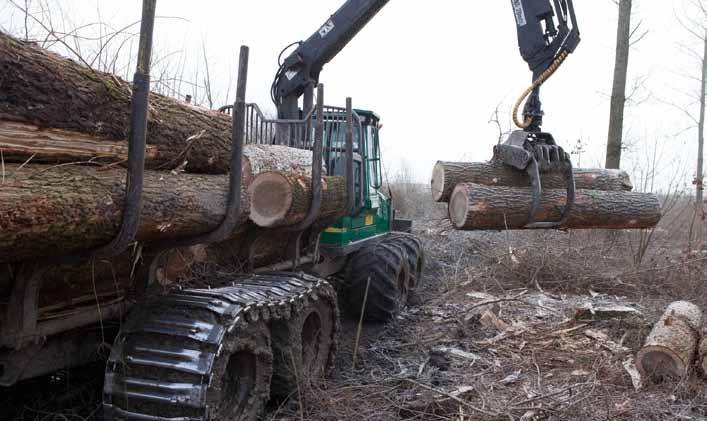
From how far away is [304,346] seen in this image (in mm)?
4770

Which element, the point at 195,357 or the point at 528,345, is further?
the point at 528,345

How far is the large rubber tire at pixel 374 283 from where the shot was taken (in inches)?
277

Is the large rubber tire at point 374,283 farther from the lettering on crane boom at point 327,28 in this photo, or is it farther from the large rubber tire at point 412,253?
the lettering on crane boom at point 327,28

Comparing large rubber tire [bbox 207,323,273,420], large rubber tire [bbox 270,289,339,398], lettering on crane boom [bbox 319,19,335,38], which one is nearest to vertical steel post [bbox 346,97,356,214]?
large rubber tire [bbox 270,289,339,398]

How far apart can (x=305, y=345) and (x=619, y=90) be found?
9896mm

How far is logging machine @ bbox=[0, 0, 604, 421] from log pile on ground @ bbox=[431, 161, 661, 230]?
14cm

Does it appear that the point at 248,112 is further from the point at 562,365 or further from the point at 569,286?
the point at 569,286

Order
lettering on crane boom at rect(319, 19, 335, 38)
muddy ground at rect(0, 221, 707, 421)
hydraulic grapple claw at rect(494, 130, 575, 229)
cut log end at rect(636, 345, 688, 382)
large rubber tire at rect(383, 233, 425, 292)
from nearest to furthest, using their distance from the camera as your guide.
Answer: muddy ground at rect(0, 221, 707, 421) → cut log end at rect(636, 345, 688, 382) → hydraulic grapple claw at rect(494, 130, 575, 229) → lettering on crane boom at rect(319, 19, 335, 38) → large rubber tire at rect(383, 233, 425, 292)

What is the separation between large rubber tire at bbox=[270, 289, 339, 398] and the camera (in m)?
4.21

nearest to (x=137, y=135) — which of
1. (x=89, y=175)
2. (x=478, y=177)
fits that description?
(x=89, y=175)

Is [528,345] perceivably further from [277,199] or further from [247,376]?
[247,376]

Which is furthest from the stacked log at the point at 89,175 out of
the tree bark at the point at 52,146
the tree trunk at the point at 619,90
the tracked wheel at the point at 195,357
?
the tree trunk at the point at 619,90

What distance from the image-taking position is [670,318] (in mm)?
5355

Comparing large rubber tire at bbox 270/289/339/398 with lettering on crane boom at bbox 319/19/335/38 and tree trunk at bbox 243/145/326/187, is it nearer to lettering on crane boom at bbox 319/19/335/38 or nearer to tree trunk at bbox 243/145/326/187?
tree trunk at bbox 243/145/326/187
